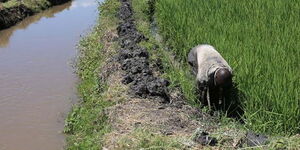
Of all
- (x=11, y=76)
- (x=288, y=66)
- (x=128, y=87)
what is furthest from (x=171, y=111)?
(x=11, y=76)

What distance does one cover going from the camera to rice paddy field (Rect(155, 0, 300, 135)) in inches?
188

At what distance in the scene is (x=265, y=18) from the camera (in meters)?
7.49

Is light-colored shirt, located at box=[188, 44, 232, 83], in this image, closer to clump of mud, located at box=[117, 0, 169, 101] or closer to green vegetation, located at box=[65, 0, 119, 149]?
clump of mud, located at box=[117, 0, 169, 101]

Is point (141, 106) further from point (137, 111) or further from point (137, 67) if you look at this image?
point (137, 67)

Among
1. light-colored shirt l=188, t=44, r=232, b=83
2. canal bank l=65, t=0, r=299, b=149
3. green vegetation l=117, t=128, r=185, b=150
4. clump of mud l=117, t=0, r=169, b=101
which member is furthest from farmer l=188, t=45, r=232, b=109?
green vegetation l=117, t=128, r=185, b=150

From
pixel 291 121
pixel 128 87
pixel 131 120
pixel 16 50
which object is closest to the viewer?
pixel 291 121

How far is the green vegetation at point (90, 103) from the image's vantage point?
5058 mm

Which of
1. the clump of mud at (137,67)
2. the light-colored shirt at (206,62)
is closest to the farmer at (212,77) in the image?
the light-colored shirt at (206,62)

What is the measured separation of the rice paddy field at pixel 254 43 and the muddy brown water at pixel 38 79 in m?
1.92

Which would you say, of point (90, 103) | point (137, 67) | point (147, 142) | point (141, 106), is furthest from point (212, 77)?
point (90, 103)

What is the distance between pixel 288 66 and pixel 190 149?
5.45 feet

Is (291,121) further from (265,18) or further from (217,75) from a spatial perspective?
(265,18)

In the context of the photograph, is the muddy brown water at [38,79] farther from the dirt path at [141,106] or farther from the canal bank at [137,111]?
the dirt path at [141,106]

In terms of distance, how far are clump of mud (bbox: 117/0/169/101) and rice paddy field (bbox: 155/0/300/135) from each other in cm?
61
